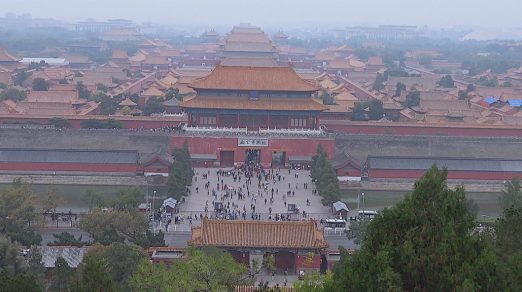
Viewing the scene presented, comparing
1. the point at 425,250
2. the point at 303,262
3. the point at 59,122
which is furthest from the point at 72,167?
the point at 425,250

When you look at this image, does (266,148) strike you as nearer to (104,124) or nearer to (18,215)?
(104,124)

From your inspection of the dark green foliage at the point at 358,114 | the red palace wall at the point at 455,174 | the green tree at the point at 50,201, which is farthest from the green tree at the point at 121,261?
the dark green foliage at the point at 358,114

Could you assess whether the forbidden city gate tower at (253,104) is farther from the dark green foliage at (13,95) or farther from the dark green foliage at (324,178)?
the dark green foliage at (13,95)

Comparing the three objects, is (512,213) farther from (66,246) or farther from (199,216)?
(199,216)

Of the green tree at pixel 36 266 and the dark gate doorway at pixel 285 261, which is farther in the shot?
the dark gate doorway at pixel 285 261

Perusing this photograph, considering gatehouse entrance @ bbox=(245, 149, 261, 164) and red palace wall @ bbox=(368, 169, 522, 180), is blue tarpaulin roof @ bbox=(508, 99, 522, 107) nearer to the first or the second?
red palace wall @ bbox=(368, 169, 522, 180)

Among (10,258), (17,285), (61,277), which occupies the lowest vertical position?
(10,258)
